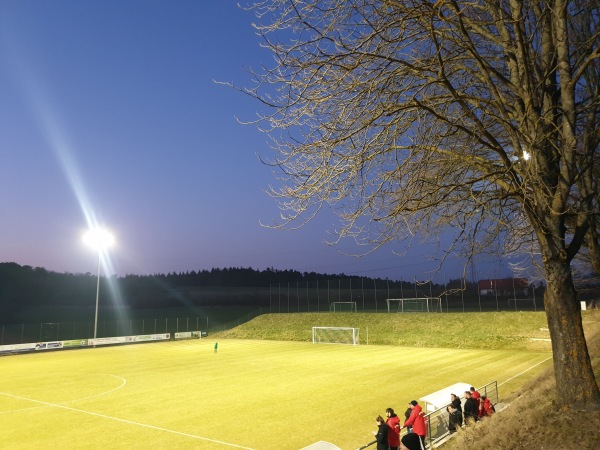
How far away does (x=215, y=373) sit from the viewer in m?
30.5

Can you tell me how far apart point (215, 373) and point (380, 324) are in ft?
96.5

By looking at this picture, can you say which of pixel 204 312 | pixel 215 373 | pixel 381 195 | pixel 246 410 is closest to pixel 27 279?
pixel 204 312

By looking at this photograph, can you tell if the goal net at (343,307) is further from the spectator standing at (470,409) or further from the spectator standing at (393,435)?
the spectator standing at (393,435)

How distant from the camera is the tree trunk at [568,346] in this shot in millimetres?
8133

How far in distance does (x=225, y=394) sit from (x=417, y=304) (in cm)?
4317

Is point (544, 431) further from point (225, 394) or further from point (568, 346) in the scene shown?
point (225, 394)

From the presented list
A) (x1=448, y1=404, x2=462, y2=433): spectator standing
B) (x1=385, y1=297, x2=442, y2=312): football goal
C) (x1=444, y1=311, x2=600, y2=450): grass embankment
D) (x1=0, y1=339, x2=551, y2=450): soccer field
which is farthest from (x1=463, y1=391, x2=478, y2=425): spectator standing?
(x1=385, y1=297, x2=442, y2=312): football goal

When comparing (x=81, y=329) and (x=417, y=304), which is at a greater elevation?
(x=417, y=304)

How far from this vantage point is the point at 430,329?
1988 inches

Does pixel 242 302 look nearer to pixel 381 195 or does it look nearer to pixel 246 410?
pixel 246 410

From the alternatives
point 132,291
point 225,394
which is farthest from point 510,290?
point 132,291

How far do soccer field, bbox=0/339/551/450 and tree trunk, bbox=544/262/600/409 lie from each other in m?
7.27

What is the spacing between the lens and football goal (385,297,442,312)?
60700mm

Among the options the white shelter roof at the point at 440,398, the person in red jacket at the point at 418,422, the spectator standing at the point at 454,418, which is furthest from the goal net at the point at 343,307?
the person in red jacket at the point at 418,422
